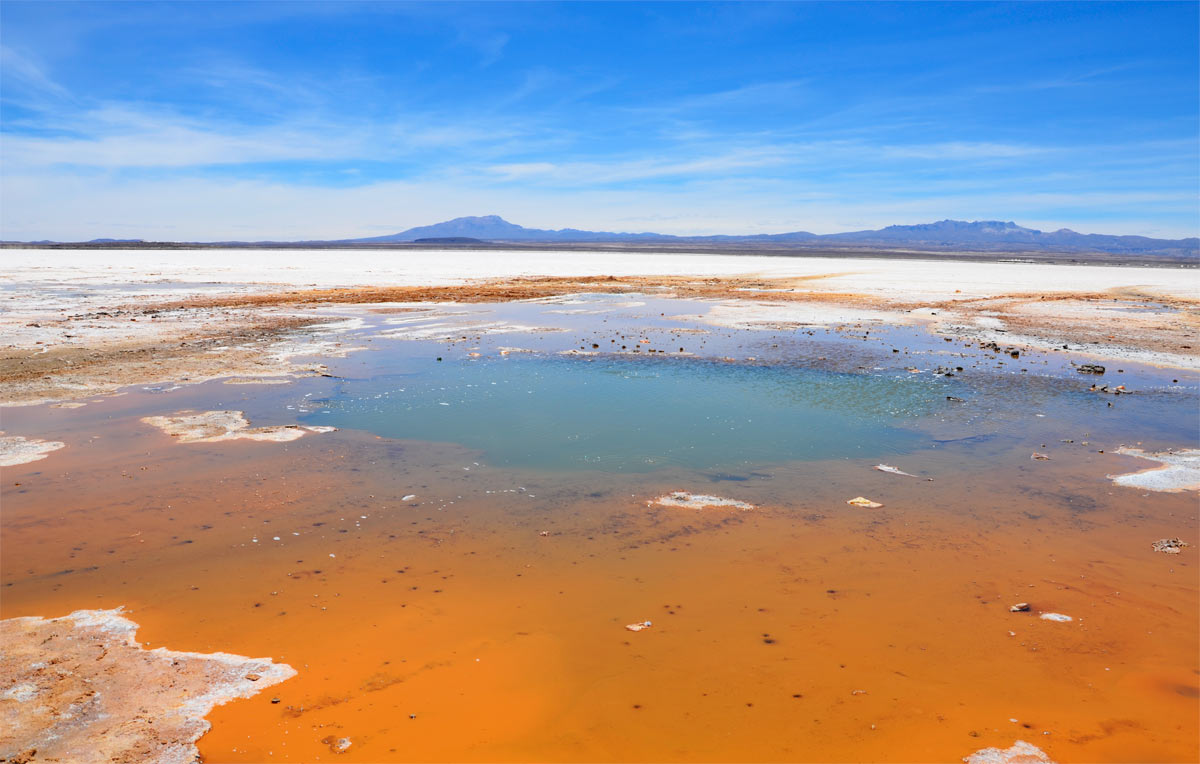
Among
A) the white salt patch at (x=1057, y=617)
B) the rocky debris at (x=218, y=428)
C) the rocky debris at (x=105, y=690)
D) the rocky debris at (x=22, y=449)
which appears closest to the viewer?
the rocky debris at (x=105, y=690)

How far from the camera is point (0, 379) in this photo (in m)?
13.3

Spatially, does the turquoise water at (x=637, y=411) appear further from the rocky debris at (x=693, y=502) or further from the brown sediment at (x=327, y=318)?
the brown sediment at (x=327, y=318)

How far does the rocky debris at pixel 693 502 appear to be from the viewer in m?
7.88

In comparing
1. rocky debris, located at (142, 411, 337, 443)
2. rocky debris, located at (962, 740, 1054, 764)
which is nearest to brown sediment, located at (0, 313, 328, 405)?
rocky debris, located at (142, 411, 337, 443)

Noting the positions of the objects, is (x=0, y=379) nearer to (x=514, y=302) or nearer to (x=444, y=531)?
(x=444, y=531)

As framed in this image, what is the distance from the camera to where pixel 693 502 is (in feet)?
26.2

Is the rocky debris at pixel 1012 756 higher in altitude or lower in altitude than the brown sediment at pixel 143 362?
lower

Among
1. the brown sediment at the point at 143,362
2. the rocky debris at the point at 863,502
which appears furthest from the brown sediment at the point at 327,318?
the rocky debris at the point at 863,502

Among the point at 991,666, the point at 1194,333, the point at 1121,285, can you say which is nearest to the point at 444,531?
the point at 991,666

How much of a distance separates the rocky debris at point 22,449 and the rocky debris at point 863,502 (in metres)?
9.82

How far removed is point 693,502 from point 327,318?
19.4 m

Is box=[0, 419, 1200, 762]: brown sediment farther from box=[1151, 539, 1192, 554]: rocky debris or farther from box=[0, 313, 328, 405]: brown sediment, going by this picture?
box=[0, 313, 328, 405]: brown sediment

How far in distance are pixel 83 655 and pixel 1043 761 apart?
6022 mm

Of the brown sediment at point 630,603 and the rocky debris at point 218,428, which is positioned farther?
the rocky debris at point 218,428
